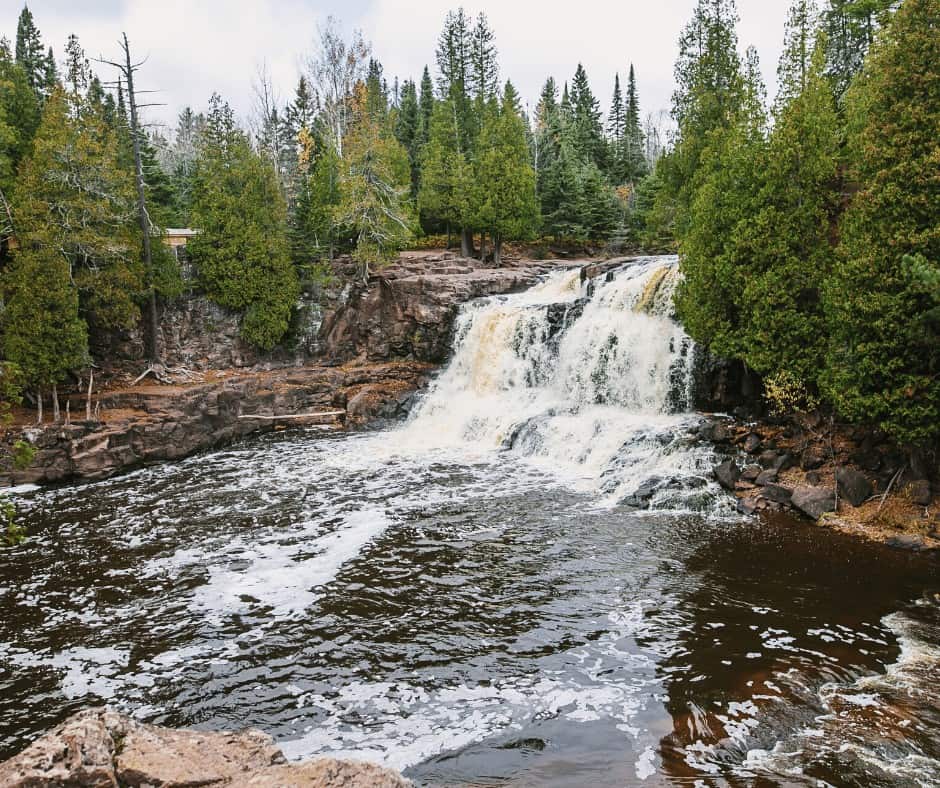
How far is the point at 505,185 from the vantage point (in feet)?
102

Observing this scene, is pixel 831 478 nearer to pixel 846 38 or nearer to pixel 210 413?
pixel 210 413

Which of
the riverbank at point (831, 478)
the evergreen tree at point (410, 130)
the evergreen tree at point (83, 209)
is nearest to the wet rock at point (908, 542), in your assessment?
the riverbank at point (831, 478)

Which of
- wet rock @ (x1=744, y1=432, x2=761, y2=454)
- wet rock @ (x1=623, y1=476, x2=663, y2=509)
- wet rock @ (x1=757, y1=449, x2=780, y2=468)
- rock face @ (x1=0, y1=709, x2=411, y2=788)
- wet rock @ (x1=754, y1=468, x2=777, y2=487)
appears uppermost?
rock face @ (x1=0, y1=709, x2=411, y2=788)

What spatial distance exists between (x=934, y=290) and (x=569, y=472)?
851 centimetres

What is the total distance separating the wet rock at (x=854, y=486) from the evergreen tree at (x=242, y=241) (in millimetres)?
20522

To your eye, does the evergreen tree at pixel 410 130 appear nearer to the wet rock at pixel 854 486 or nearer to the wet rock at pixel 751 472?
the wet rock at pixel 751 472

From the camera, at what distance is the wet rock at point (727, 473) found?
44.2ft

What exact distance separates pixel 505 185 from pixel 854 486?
75.4 ft

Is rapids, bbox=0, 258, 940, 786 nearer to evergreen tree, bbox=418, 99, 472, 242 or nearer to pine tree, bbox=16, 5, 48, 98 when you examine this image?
evergreen tree, bbox=418, 99, 472, 242

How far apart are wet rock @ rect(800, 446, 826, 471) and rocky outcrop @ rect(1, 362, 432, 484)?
13.2 meters

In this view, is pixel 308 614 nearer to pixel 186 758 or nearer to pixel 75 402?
pixel 186 758

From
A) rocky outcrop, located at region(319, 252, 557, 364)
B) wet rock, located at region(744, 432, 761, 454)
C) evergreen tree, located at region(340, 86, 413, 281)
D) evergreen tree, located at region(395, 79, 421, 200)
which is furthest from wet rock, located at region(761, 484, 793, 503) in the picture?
evergreen tree, located at region(395, 79, 421, 200)

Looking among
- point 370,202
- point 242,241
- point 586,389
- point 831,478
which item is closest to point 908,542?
point 831,478

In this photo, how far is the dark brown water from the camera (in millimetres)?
6262
